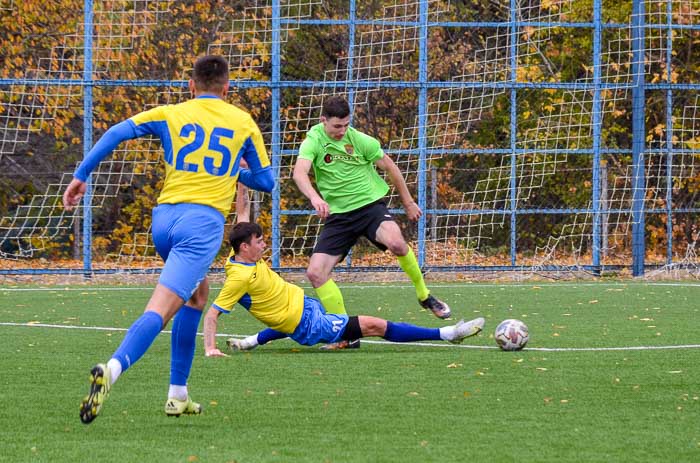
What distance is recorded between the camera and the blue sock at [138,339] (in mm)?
A: 5340

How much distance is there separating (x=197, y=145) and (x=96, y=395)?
129cm

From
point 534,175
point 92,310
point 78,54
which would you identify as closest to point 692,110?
point 534,175

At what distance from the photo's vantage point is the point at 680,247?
59.6ft

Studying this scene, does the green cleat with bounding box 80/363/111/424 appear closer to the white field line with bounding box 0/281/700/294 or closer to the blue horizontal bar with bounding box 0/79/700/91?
the white field line with bounding box 0/281/700/294

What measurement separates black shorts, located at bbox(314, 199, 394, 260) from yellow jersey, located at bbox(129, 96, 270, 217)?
3.92 metres

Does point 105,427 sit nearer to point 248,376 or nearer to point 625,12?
point 248,376

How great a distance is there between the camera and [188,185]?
18.9 feet

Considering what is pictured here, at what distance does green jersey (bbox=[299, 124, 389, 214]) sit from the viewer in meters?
9.81

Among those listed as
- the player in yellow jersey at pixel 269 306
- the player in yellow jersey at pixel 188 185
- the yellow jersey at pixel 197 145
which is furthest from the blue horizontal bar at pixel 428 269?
the yellow jersey at pixel 197 145

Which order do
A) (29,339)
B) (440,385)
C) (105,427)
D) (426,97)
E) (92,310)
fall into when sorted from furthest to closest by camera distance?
(426,97), (92,310), (29,339), (440,385), (105,427)

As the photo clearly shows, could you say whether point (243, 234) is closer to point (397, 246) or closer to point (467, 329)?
point (467, 329)

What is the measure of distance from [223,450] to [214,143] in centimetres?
143

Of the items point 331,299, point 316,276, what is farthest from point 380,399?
point 316,276

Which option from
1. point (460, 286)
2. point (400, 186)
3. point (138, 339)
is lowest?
point (460, 286)
